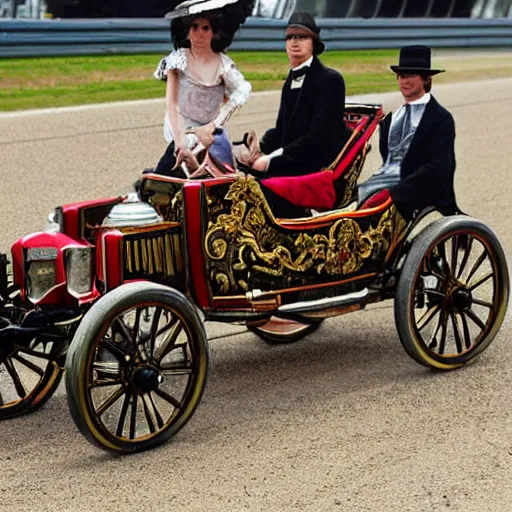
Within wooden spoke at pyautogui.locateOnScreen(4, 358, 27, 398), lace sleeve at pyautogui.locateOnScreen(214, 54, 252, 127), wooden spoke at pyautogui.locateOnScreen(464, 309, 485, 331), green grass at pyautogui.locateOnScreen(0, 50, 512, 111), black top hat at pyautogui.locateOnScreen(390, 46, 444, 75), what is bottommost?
green grass at pyautogui.locateOnScreen(0, 50, 512, 111)

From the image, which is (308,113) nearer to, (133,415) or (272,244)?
(272,244)

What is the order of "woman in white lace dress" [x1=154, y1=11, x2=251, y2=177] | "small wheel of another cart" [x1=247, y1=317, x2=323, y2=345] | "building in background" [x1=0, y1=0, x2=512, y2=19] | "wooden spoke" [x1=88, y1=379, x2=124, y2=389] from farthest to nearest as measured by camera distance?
"building in background" [x1=0, y1=0, x2=512, y2=19]
"small wheel of another cart" [x1=247, y1=317, x2=323, y2=345]
"woman in white lace dress" [x1=154, y1=11, x2=251, y2=177]
"wooden spoke" [x1=88, y1=379, x2=124, y2=389]

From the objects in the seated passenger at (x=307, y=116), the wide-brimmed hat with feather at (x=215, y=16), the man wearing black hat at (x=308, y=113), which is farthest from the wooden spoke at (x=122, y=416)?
the wide-brimmed hat with feather at (x=215, y=16)

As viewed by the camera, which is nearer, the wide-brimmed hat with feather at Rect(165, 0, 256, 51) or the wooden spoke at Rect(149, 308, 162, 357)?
the wooden spoke at Rect(149, 308, 162, 357)

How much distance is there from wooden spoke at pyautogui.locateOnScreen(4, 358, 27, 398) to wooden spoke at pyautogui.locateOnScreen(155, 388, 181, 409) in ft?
2.40

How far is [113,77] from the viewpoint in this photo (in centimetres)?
1648

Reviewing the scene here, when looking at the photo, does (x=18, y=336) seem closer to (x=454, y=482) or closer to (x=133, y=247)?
(x=133, y=247)

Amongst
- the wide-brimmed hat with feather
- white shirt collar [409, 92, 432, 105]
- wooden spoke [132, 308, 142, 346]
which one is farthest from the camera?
white shirt collar [409, 92, 432, 105]

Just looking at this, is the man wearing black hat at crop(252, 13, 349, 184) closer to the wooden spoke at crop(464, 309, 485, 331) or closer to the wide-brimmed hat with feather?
the wide-brimmed hat with feather

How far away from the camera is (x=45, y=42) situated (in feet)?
56.0

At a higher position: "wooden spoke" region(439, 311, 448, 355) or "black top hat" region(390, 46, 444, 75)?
"black top hat" region(390, 46, 444, 75)

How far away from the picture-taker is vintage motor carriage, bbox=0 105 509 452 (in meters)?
4.79

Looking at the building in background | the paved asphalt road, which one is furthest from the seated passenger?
the building in background

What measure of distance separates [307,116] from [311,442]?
173 cm
